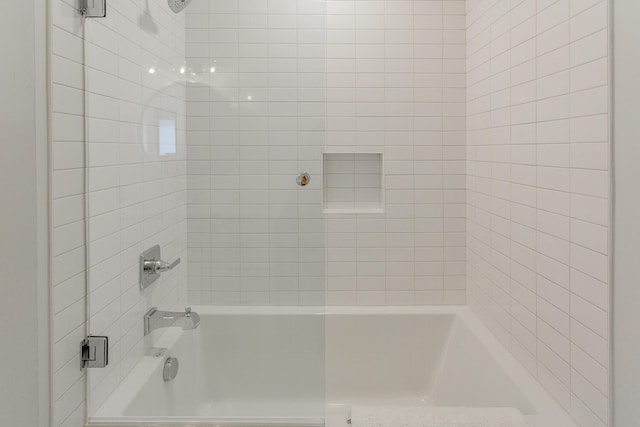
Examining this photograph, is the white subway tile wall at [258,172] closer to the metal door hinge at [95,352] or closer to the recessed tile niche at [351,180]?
the metal door hinge at [95,352]

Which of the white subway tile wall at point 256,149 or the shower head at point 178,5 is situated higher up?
the shower head at point 178,5

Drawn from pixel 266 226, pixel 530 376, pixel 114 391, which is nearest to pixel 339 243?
pixel 266 226

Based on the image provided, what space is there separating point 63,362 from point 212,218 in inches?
24.6

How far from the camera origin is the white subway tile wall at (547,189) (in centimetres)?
146

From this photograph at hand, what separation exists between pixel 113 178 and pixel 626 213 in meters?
1.50

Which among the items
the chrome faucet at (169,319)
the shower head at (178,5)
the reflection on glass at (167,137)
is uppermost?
the shower head at (178,5)

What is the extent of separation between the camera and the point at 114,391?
169cm

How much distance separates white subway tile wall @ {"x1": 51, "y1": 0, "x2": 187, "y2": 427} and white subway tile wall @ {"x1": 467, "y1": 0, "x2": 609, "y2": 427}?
1235mm

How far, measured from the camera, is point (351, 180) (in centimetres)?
274

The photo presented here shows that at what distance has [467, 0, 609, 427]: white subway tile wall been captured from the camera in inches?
57.4

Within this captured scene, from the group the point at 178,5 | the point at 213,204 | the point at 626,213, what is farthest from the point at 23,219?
the point at 626,213

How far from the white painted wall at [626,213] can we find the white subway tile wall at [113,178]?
51.3 inches

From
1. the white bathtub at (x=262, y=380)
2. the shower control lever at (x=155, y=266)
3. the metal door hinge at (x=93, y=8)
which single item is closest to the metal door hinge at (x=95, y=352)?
the white bathtub at (x=262, y=380)

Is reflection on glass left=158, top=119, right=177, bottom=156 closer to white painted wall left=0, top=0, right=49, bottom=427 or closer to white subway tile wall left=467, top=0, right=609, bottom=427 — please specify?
white painted wall left=0, top=0, right=49, bottom=427
